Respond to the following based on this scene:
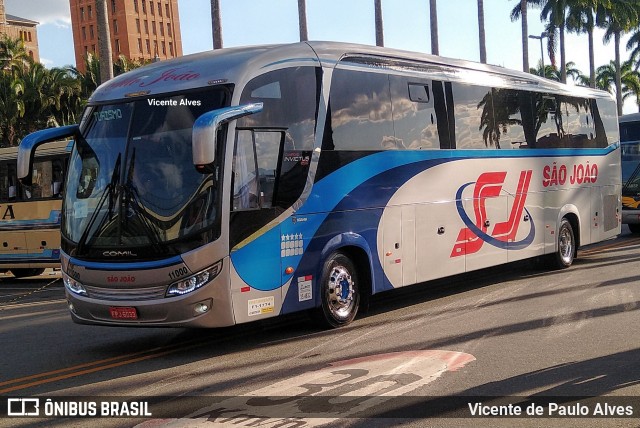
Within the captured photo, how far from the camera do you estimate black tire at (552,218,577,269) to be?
637 inches

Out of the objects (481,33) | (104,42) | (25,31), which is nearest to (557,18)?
(481,33)

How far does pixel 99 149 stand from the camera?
9.45 meters

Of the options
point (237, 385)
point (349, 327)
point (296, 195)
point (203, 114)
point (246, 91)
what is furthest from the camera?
point (349, 327)

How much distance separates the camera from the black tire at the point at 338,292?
10367 millimetres

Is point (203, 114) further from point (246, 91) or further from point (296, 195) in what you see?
point (296, 195)

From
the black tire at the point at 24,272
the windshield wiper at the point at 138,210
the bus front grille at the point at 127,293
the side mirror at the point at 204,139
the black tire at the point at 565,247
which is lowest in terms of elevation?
the black tire at the point at 24,272

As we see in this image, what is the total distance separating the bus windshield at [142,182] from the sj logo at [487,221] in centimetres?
527

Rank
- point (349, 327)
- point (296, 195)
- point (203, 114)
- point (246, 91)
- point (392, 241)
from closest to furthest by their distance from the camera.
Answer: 1. point (203, 114)
2. point (246, 91)
3. point (296, 195)
4. point (349, 327)
5. point (392, 241)

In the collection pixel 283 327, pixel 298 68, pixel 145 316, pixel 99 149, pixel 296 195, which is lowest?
pixel 283 327

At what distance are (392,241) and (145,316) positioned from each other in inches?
157

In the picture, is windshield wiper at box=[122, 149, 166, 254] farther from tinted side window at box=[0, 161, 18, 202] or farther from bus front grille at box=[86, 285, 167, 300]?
tinted side window at box=[0, 161, 18, 202]

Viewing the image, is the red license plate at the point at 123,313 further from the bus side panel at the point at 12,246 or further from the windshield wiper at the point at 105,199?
the bus side panel at the point at 12,246

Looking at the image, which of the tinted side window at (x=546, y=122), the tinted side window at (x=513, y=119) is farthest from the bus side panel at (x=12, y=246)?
the tinted side window at (x=546, y=122)

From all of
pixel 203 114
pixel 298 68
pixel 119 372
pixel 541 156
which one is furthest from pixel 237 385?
pixel 541 156
